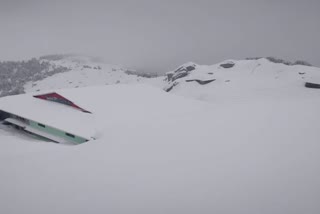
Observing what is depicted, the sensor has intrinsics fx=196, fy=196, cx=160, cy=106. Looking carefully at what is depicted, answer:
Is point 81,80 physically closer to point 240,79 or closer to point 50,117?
point 240,79

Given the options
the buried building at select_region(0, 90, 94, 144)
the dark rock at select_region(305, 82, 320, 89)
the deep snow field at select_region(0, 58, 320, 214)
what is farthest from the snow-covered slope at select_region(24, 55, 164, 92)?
the deep snow field at select_region(0, 58, 320, 214)

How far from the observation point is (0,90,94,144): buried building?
18.8 meters

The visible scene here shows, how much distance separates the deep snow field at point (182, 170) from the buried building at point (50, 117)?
1150cm

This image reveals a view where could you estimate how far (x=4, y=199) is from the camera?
4254mm

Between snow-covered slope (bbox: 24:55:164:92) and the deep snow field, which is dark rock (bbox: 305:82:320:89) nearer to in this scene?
the deep snow field

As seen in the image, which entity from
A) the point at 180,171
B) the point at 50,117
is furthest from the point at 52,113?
the point at 180,171

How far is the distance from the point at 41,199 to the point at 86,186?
3.01 ft

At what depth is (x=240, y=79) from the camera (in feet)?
185

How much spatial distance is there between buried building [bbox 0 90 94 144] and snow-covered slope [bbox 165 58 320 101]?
31.6m

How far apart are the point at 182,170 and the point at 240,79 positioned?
56.8 meters

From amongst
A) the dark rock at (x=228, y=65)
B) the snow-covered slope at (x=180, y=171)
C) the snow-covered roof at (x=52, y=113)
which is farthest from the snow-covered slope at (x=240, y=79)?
the snow-covered slope at (x=180, y=171)

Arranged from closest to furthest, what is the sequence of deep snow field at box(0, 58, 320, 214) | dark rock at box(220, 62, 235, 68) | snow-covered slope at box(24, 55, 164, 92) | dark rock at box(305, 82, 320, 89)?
deep snow field at box(0, 58, 320, 214)
dark rock at box(305, 82, 320, 89)
dark rock at box(220, 62, 235, 68)
snow-covered slope at box(24, 55, 164, 92)

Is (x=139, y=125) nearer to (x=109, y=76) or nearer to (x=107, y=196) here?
(x=107, y=196)

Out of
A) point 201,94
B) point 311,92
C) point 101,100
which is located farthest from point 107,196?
point 311,92
